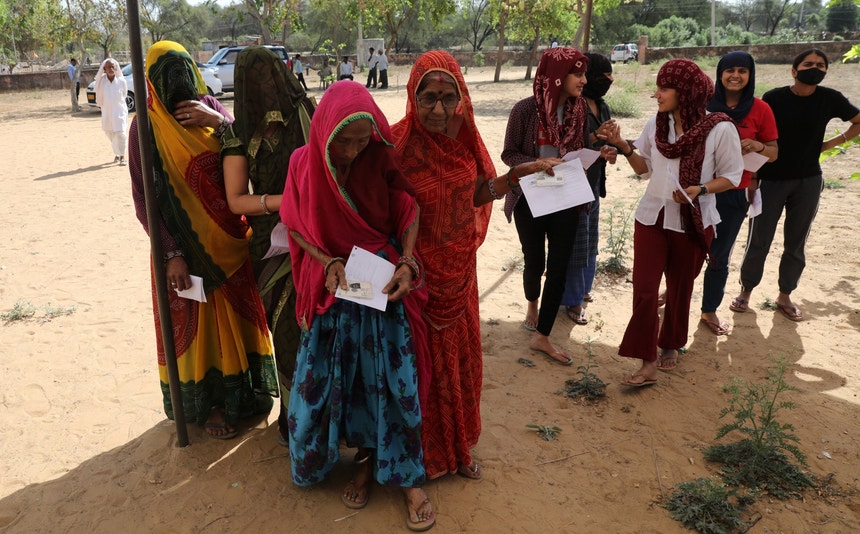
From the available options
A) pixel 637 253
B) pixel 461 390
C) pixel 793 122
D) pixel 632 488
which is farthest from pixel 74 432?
pixel 793 122

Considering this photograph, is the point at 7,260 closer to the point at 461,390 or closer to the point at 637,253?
the point at 461,390

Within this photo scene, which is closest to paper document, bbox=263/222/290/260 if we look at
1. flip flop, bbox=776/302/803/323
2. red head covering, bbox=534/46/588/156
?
red head covering, bbox=534/46/588/156

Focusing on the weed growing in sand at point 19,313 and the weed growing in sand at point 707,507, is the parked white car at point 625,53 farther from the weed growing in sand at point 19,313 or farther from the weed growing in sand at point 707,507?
the weed growing in sand at point 707,507

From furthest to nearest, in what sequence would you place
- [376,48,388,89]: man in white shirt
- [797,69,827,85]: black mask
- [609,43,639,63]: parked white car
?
[609,43,639,63]: parked white car < [376,48,388,89]: man in white shirt < [797,69,827,85]: black mask

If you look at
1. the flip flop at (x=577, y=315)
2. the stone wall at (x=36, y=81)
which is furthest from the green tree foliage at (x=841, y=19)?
the flip flop at (x=577, y=315)

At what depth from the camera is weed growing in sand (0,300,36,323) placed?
4.73m

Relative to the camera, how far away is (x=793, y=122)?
4449 mm

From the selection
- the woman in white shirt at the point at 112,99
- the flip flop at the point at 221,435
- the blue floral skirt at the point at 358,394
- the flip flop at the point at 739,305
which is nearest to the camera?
the blue floral skirt at the point at 358,394

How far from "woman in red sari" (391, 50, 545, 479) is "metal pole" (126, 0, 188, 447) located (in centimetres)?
103

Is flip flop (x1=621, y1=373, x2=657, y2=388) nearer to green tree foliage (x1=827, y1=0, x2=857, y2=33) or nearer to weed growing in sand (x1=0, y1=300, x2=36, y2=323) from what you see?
weed growing in sand (x1=0, y1=300, x2=36, y2=323)

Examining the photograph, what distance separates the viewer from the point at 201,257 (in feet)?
9.59

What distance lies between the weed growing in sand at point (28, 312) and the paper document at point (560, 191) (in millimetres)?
3756

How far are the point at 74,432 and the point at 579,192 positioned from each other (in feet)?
9.79

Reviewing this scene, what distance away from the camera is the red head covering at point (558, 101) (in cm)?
368
